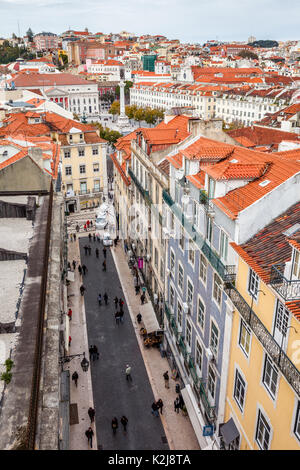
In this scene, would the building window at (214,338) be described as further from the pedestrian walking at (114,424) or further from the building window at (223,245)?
the pedestrian walking at (114,424)

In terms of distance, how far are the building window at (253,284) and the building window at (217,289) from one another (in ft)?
9.73

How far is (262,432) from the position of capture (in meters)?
14.5

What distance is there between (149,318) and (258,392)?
52.8 ft

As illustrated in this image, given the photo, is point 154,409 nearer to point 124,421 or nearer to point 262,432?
point 124,421

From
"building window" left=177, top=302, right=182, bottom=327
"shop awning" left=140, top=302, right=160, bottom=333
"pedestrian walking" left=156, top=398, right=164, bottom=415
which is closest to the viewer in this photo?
"pedestrian walking" left=156, top=398, right=164, bottom=415

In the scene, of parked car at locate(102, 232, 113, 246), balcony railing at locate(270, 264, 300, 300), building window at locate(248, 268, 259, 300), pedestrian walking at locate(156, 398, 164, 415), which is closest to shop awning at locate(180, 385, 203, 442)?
pedestrian walking at locate(156, 398, 164, 415)

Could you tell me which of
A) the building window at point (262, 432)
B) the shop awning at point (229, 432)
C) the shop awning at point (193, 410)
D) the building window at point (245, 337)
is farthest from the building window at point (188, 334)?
the building window at point (262, 432)

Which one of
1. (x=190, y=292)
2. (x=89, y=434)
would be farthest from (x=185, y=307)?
(x=89, y=434)

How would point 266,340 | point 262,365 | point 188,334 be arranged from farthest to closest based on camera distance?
point 188,334
point 262,365
point 266,340

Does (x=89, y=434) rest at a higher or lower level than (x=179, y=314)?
lower

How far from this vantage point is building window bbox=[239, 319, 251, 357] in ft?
50.3

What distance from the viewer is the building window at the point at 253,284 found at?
1424cm

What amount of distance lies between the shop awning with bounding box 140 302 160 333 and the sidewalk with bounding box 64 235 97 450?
444cm

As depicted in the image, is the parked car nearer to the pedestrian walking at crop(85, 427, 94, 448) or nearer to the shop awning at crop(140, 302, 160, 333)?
the shop awning at crop(140, 302, 160, 333)
